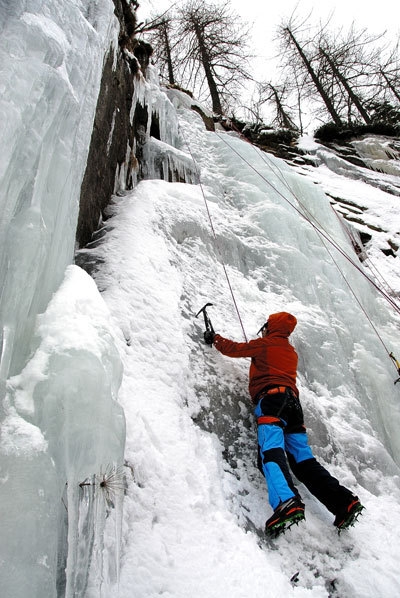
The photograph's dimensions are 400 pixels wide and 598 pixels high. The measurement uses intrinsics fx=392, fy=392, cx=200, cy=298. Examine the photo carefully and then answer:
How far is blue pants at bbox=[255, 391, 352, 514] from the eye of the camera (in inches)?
94.5

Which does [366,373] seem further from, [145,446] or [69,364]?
[69,364]

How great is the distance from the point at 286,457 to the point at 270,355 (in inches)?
30.2

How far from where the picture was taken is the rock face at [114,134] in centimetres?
397

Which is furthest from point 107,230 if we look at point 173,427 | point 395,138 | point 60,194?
point 395,138

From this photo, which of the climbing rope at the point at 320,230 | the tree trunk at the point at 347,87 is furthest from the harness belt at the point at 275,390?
the tree trunk at the point at 347,87

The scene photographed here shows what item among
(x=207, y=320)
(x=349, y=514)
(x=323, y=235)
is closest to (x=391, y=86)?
(x=323, y=235)

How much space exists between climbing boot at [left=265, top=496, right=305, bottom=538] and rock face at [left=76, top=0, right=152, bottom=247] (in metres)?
2.74

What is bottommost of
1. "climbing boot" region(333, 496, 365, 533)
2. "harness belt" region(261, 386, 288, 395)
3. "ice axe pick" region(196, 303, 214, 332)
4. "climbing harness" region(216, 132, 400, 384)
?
"climbing boot" region(333, 496, 365, 533)

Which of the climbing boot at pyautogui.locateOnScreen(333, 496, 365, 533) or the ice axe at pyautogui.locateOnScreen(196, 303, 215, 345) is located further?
the ice axe at pyautogui.locateOnScreen(196, 303, 215, 345)

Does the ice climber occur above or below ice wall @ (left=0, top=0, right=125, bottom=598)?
below

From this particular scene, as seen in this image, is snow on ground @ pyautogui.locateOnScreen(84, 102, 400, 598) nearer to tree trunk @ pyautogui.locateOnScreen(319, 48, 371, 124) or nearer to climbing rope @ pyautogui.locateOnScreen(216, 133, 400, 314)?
climbing rope @ pyautogui.locateOnScreen(216, 133, 400, 314)

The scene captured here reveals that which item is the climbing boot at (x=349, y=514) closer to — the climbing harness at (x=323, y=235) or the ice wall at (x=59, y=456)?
the ice wall at (x=59, y=456)

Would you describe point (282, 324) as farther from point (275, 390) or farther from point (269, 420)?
point (269, 420)

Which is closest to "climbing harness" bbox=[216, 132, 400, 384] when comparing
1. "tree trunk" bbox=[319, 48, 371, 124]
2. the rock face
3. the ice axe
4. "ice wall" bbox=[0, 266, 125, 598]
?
the rock face
